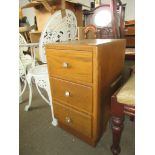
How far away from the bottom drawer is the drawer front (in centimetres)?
22

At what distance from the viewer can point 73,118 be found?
99 cm

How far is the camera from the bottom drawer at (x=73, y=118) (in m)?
0.93

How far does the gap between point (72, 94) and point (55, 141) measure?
0.37m

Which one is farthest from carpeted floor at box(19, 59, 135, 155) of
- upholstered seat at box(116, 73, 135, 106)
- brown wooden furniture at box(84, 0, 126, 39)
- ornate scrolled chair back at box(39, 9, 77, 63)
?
brown wooden furniture at box(84, 0, 126, 39)

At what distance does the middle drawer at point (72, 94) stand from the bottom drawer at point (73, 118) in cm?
5

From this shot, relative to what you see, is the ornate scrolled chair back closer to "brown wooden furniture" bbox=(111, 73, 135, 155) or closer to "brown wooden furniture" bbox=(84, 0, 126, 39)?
"brown wooden furniture" bbox=(84, 0, 126, 39)

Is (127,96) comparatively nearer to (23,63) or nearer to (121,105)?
(121,105)

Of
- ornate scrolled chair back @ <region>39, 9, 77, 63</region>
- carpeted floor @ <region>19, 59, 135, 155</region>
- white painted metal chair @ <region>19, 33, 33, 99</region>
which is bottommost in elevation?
carpeted floor @ <region>19, 59, 135, 155</region>

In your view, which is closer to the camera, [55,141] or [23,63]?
→ [55,141]

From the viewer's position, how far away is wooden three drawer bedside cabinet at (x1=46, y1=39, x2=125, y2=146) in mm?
793

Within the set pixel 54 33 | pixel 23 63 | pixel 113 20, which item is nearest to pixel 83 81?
pixel 54 33

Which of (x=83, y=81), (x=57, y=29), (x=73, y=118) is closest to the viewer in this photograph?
(x=83, y=81)
